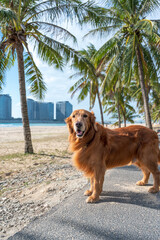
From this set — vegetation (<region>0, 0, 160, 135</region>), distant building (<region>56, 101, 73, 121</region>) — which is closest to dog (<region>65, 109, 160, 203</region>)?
vegetation (<region>0, 0, 160, 135</region>)

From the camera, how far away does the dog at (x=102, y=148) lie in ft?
9.45

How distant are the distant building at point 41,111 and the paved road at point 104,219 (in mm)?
83172

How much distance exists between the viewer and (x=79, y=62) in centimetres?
799

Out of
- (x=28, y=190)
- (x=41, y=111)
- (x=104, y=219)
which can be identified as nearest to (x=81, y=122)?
(x=104, y=219)

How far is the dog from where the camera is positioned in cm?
288

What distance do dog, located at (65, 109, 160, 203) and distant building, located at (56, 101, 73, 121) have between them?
83.3 meters

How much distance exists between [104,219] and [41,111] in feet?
301

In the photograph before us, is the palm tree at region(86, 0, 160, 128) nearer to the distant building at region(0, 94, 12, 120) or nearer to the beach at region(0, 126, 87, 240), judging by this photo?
the beach at region(0, 126, 87, 240)

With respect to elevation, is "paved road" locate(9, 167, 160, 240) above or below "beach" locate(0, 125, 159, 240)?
above

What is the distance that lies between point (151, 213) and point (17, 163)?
5.07 m

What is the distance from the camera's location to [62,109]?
9138 cm

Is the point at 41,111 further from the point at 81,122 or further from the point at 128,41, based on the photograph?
the point at 81,122

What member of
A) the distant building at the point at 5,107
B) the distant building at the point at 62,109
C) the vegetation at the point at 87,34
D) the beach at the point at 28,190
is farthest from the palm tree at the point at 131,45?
the distant building at the point at 5,107

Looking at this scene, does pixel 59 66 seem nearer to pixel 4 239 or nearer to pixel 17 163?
pixel 17 163
